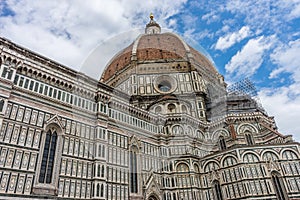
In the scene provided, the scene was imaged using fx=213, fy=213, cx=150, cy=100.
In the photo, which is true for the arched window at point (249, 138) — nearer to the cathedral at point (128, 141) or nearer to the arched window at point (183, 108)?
the cathedral at point (128, 141)

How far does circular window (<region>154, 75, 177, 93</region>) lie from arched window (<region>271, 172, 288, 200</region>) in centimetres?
2280

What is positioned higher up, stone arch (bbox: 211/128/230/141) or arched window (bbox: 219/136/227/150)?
stone arch (bbox: 211/128/230/141)

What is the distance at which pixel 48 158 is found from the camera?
20.8 meters

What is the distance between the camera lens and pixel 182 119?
3459 cm

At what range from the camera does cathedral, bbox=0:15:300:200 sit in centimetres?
2002

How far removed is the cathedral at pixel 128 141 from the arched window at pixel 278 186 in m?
0.12

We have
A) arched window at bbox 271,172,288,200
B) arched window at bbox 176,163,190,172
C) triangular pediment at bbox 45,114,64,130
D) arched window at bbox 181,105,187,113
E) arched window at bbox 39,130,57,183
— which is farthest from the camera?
arched window at bbox 181,105,187,113

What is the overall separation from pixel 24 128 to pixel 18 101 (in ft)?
9.05

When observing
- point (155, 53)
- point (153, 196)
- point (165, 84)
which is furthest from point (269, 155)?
point (155, 53)

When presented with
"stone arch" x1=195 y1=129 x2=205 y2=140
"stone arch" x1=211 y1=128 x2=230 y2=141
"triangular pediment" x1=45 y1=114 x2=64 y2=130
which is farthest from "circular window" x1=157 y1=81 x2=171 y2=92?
"triangular pediment" x1=45 y1=114 x2=64 y2=130

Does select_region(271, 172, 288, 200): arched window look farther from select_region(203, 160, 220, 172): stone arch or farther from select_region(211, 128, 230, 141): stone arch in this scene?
select_region(211, 128, 230, 141): stone arch

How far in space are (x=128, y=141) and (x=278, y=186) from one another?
19635mm

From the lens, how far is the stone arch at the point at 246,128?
34906 millimetres

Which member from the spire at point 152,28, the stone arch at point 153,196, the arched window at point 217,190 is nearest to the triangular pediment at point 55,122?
the stone arch at point 153,196
